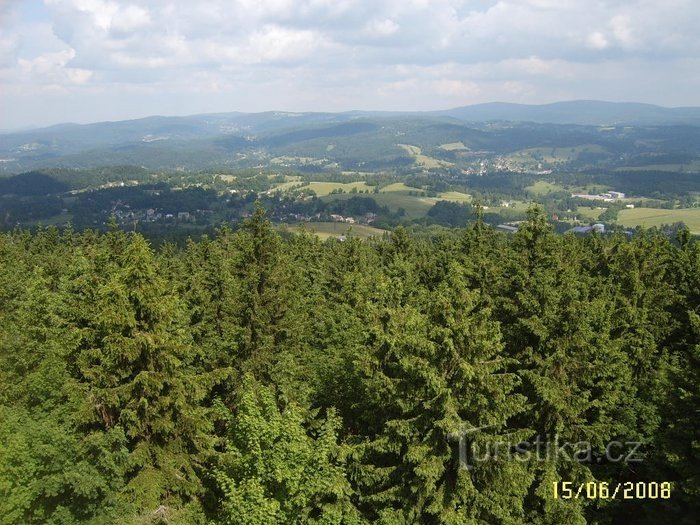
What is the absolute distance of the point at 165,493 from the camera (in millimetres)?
18516

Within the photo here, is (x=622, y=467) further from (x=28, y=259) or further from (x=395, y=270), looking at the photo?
(x=28, y=259)

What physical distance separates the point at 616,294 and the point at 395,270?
12318 mm

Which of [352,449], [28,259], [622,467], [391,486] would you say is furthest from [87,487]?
[28,259]

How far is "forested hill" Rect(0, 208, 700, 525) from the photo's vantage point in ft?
52.1

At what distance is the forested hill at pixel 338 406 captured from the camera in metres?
15.9
